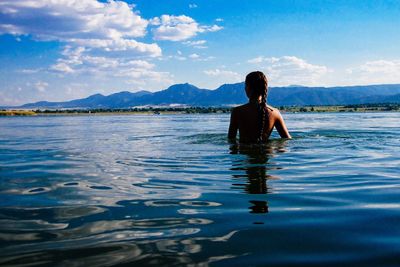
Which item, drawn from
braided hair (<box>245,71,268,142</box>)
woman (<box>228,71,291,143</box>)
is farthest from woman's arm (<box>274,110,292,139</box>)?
braided hair (<box>245,71,268,142</box>)

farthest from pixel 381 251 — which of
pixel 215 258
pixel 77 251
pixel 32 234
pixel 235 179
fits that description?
pixel 235 179

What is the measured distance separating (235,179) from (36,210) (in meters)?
3.59

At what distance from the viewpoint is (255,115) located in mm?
12055

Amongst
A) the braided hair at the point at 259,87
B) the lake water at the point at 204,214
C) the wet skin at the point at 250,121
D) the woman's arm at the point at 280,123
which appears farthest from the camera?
the woman's arm at the point at 280,123

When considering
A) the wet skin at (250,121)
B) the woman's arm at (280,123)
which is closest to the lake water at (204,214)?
the wet skin at (250,121)

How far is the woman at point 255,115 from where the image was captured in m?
11.7

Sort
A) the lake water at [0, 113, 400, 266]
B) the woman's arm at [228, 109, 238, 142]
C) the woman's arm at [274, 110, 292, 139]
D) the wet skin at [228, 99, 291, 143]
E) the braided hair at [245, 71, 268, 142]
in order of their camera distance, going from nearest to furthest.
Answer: the lake water at [0, 113, 400, 266] < the braided hair at [245, 71, 268, 142] < the wet skin at [228, 99, 291, 143] < the woman's arm at [228, 109, 238, 142] < the woman's arm at [274, 110, 292, 139]

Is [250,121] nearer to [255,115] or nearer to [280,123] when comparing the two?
[255,115]

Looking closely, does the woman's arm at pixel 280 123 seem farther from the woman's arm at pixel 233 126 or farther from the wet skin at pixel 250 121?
the woman's arm at pixel 233 126

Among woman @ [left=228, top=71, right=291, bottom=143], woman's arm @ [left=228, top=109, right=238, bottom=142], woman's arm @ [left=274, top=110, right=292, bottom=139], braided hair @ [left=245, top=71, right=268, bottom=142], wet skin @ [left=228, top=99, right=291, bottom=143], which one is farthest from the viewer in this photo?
woman's arm @ [left=274, top=110, right=292, bottom=139]

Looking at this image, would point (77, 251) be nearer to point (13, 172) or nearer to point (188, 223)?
point (188, 223)

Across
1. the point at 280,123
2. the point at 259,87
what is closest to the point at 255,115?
the point at 259,87

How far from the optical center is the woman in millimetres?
11695

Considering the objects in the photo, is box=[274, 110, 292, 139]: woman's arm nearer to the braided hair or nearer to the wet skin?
the wet skin
